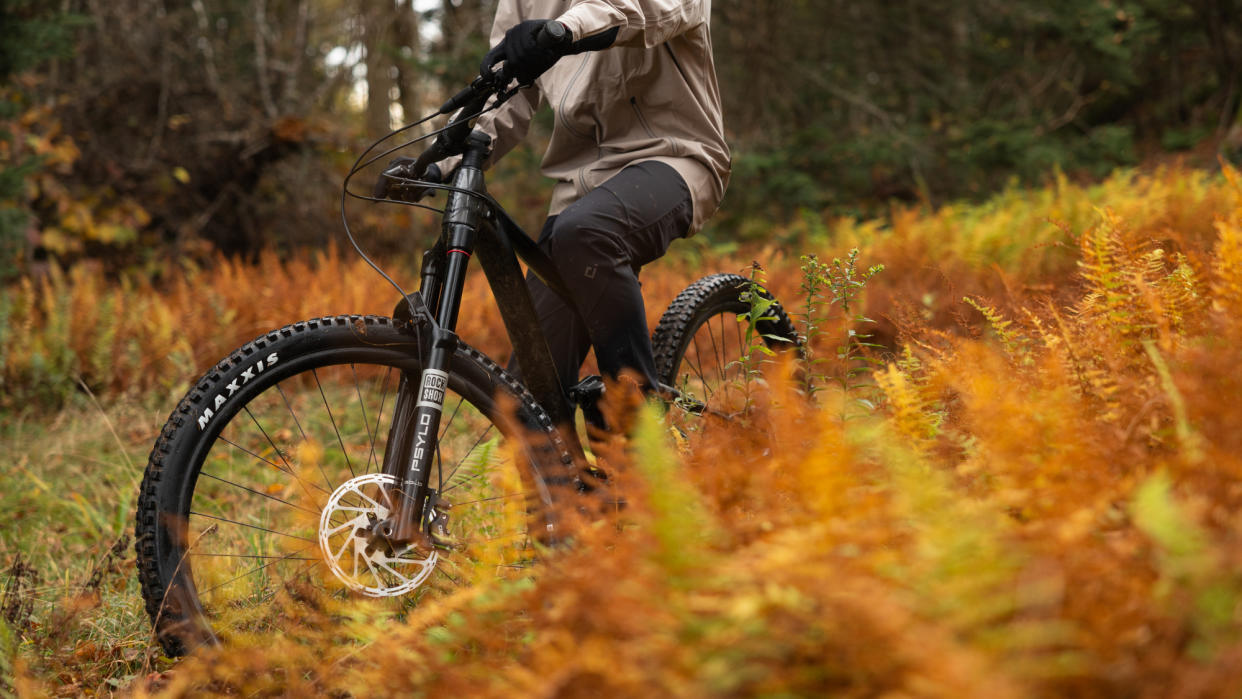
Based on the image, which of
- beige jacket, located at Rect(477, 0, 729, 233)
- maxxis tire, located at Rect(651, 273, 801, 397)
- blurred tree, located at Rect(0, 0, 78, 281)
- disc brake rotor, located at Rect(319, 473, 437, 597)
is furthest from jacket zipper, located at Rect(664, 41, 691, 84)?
blurred tree, located at Rect(0, 0, 78, 281)

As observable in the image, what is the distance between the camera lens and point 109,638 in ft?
7.90

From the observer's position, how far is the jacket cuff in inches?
86.7

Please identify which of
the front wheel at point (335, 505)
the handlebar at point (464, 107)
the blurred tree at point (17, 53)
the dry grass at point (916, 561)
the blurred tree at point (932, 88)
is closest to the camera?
the dry grass at point (916, 561)

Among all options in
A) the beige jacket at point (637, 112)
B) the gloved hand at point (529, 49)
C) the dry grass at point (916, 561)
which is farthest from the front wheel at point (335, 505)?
the beige jacket at point (637, 112)

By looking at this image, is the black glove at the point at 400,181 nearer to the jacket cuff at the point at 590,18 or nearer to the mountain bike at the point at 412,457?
the mountain bike at the point at 412,457

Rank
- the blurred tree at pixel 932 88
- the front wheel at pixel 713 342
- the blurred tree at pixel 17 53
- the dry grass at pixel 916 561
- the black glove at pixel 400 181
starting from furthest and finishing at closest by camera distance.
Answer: the blurred tree at pixel 932 88
the blurred tree at pixel 17 53
the front wheel at pixel 713 342
the black glove at pixel 400 181
the dry grass at pixel 916 561

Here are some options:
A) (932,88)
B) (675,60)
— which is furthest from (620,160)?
(932,88)

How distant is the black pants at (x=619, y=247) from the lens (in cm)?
254

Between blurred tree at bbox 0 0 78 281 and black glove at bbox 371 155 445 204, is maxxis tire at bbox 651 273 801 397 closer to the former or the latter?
black glove at bbox 371 155 445 204

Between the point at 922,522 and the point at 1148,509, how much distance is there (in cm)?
32

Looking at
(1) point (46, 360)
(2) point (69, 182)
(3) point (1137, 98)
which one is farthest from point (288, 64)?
(3) point (1137, 98)

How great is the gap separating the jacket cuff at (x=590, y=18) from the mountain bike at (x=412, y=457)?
252mm

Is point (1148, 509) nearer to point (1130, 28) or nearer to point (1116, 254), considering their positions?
point (1116, 254)

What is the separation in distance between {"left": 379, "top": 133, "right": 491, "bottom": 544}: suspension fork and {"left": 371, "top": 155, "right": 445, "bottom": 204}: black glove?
5.2 inches
